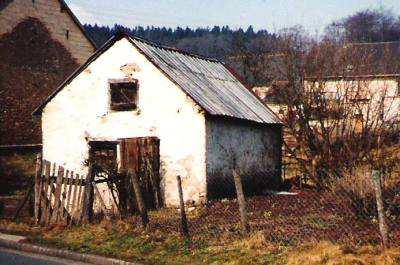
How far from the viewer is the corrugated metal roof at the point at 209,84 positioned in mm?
15398

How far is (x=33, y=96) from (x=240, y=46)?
76.8ft

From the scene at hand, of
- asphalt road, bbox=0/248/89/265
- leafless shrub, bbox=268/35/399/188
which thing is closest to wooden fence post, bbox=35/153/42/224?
asphalt road, bbox=0/248/89/265

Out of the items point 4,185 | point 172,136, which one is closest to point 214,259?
point 172,136

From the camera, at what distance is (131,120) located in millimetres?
15750

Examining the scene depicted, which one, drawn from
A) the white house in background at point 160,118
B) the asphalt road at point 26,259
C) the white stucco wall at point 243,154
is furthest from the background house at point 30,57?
the asphalt road at point 26,259

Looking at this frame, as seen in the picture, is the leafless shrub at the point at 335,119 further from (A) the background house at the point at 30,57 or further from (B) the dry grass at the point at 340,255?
(A) the background house at the point at 30,57

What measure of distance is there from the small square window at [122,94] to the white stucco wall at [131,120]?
181 millimetres

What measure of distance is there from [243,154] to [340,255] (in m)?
9.74

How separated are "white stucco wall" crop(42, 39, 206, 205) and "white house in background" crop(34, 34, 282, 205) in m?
0.03

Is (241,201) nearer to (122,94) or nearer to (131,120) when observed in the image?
(131,120)

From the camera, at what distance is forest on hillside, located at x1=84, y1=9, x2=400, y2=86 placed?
34.7m

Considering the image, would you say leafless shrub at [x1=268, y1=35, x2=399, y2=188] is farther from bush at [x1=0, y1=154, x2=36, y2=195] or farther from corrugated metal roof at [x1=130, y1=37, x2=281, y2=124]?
bush at [x1=0, y1=154, x2=36, y2=195]

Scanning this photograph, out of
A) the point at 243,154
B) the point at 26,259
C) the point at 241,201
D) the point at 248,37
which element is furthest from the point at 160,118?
the point at 248,37

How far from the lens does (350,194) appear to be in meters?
10.0
